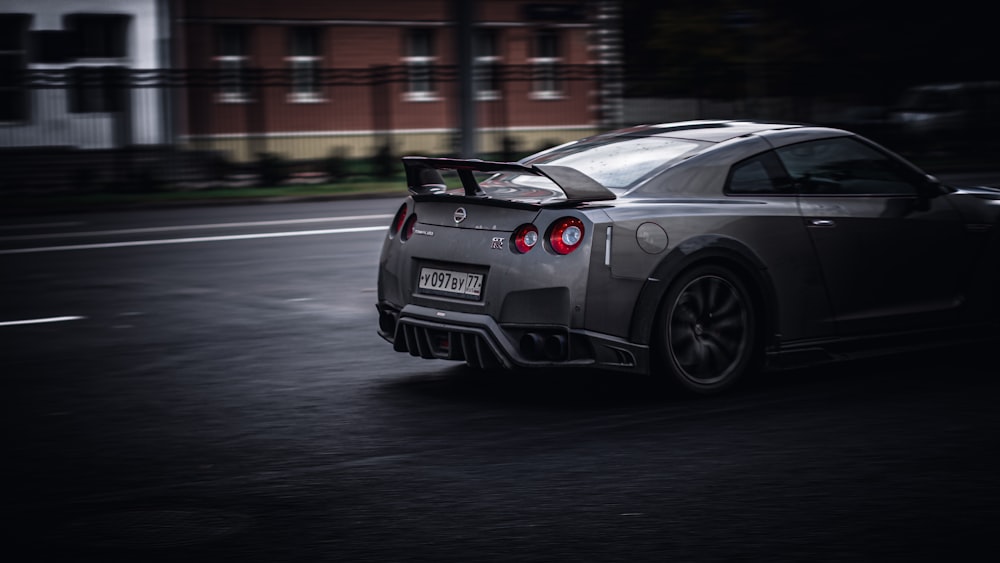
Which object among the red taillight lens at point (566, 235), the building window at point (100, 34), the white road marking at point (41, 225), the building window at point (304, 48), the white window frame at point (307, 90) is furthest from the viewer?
the building window at point (304, 48)

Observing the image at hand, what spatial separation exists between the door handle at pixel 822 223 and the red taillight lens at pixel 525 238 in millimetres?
1488

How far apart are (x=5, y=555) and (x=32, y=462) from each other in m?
1.34

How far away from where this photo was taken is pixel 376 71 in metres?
29.2

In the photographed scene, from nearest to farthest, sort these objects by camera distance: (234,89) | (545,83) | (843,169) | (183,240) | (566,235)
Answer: (566,235), (843,169), (183,240), (234,89), (545,83)

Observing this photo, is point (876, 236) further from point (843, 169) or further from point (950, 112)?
point (950, 112)

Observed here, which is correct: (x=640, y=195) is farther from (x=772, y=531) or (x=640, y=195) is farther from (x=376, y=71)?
(x=376, y=71)

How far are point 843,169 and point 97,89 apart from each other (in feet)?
66.5

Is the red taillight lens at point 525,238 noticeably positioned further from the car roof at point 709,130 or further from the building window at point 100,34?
the building window at point 100,34

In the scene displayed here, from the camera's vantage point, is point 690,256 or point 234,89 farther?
point 234,89

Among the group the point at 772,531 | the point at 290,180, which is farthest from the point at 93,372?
the point at 290,180

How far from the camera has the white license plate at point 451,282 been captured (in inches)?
277

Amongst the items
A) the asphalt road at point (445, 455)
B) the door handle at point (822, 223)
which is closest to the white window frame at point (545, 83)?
the asphalt road at point (445, 455)

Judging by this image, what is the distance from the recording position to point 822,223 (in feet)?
24.5

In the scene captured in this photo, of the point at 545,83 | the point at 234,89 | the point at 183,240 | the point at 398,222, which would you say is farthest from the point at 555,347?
the point at 545,83
